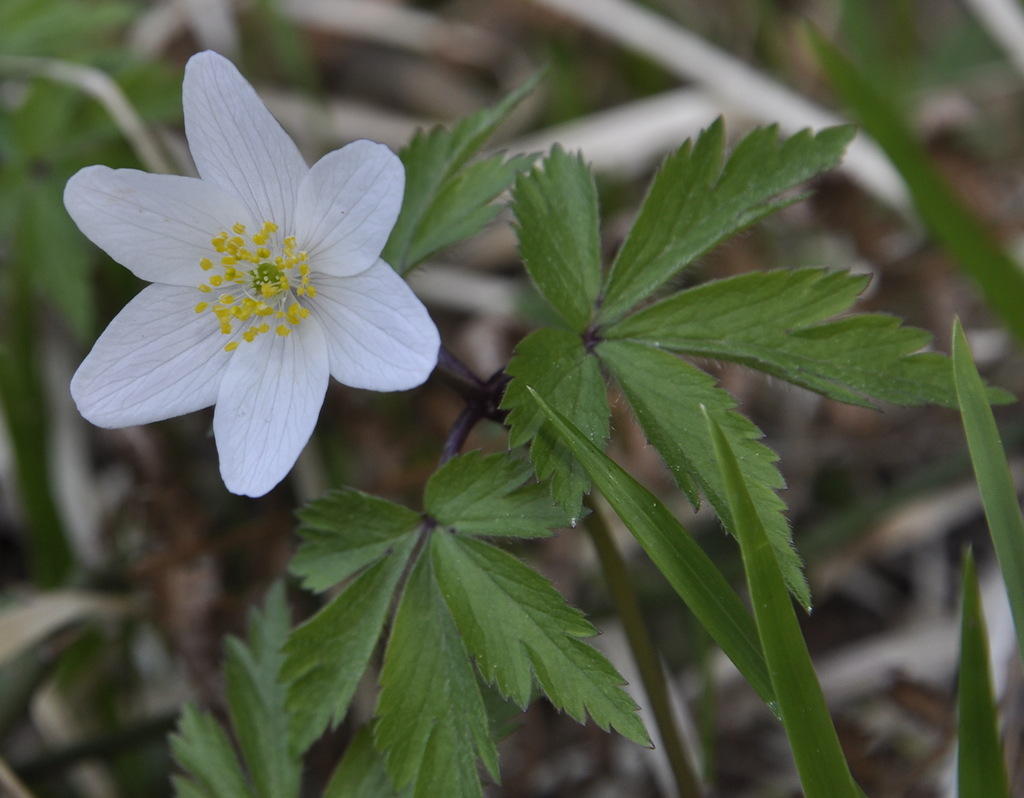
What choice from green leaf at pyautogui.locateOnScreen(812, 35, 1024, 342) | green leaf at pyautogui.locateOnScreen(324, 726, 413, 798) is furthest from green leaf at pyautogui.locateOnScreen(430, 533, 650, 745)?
green leaf at pyautogui.locateOnScreen(812, 35, 1024, 342)

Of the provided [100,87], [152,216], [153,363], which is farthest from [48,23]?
[153,363]

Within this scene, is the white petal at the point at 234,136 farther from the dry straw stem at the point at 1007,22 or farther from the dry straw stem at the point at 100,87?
the dry straw stem at the point at 1007,22

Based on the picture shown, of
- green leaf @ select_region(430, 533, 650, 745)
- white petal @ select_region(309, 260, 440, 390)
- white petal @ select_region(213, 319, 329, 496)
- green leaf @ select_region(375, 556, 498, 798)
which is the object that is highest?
white petal @ select_region(309, 260, 440, 390)

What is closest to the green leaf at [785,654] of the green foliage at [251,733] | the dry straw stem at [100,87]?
the green foliage at [251,733]

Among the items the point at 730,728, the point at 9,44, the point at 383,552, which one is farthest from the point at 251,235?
the point at 730,728

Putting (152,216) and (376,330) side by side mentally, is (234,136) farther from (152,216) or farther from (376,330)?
(376,330)

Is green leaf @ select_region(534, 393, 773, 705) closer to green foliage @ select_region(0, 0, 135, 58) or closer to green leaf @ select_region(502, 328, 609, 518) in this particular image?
green leaf @ select_region(502, 328, 609, 518)
